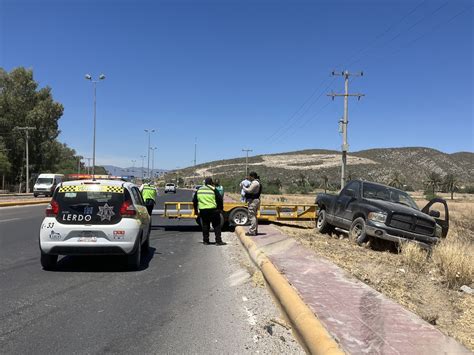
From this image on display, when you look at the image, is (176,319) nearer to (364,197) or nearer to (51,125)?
(364,197)

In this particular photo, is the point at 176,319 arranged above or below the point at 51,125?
below

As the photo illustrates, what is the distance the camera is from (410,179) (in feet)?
414

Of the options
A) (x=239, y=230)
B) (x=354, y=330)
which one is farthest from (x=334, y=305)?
(x=239, y=230)

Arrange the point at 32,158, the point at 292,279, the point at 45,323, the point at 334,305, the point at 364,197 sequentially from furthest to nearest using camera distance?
the point at 32,158, the point at 364,197, the point at 292,279, the point at 334,305, the point at 45,323

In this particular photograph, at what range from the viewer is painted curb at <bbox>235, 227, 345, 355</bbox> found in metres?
4.64

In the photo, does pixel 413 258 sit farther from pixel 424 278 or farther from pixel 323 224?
pixel 323 224

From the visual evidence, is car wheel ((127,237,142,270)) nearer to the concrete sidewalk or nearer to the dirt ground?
the concrete sidewalk

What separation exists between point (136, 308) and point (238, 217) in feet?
33.5

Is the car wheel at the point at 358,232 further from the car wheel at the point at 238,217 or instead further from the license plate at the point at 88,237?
the license plate at the point at 88,237

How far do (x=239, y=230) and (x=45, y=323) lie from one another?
9826 mm

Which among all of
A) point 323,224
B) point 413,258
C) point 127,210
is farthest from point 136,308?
point 323,224

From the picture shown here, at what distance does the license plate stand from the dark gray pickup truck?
6544mm

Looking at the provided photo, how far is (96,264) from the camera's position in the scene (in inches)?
381

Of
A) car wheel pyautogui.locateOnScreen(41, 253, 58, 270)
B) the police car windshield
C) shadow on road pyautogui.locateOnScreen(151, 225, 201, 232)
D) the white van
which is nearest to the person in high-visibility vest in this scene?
the police car windshield
